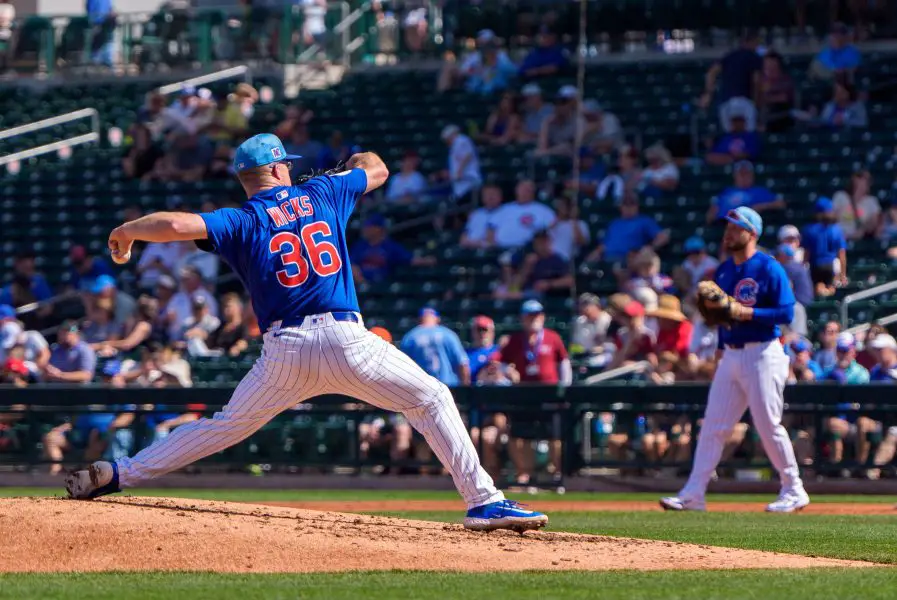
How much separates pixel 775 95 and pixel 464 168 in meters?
3.91

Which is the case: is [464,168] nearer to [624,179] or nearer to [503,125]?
[503,125]

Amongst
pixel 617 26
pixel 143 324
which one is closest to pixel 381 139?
pixel 617 26

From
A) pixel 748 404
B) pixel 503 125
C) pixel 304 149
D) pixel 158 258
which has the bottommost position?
pixel 748 404

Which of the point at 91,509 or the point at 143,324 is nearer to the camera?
the point at 91,509

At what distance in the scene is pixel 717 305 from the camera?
11.0m

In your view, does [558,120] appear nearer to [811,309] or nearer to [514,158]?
[514,158]

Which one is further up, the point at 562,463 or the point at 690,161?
the point at 690,161

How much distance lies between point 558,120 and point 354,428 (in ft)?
21.4

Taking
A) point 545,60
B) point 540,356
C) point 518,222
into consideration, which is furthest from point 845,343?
point 545,60

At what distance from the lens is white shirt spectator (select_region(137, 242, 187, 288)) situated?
20562mm

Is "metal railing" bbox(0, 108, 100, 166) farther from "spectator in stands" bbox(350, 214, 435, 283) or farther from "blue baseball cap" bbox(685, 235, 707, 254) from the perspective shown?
"blue baseball cap" bbox(685, 235, 707, 254)

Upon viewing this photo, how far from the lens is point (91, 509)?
26.6ft

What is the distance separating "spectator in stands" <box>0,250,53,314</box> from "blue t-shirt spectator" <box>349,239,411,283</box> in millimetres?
4154

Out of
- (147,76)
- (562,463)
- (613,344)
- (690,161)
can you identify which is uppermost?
(147,76)
